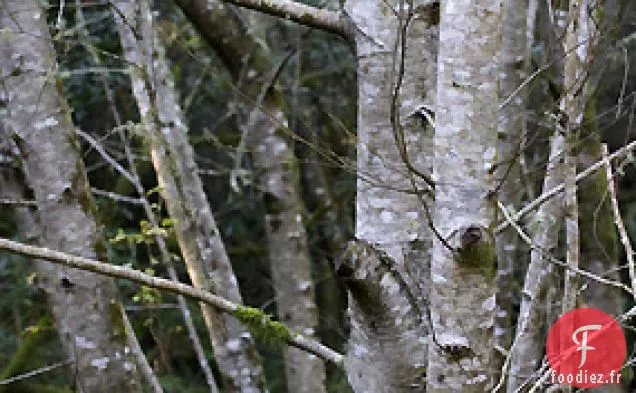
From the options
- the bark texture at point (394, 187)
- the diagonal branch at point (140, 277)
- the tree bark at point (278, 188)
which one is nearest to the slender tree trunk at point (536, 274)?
the bark texture at point (394, 187)

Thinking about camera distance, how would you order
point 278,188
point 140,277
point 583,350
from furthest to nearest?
point 278,188 → point 583,350 → point 140,277

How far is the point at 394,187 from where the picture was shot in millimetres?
1597

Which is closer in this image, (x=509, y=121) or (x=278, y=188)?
(x=509, y=121)

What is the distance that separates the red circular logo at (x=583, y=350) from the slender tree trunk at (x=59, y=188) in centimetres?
120

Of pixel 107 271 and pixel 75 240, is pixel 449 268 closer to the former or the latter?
pixel 107 271

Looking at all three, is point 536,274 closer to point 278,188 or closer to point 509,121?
point 509,121

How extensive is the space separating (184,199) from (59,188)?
2.48ft

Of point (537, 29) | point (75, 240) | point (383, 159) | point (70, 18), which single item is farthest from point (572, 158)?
point (70, 18)

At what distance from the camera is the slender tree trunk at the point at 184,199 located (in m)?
2.81

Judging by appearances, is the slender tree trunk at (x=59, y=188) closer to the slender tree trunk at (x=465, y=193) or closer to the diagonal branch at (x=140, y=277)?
the diagonal branch at (x=140, y=277)

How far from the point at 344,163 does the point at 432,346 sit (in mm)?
412

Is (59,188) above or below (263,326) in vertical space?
above

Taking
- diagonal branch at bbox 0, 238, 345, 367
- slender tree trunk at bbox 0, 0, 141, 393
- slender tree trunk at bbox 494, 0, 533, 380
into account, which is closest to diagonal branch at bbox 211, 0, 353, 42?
diagonal branch at bbox 0, 238, 345, 367

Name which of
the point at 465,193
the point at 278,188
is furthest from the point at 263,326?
the point at 278,188
